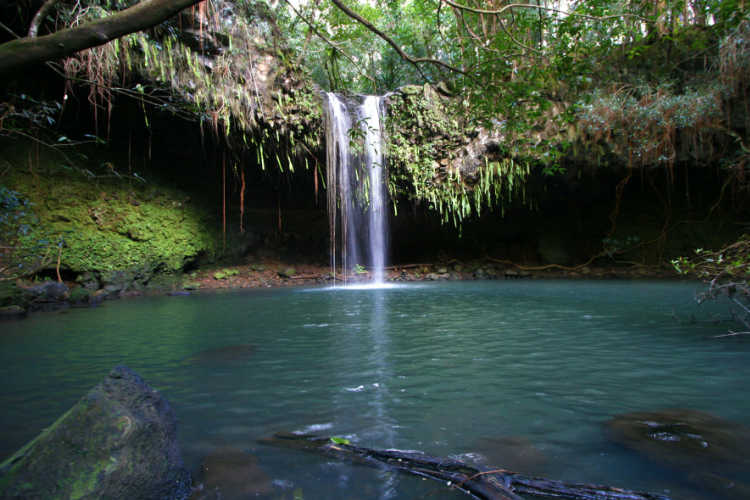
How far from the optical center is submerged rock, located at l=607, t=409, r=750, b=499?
55.8 inches

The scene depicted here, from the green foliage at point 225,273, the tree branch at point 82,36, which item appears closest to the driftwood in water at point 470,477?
the tree branch at point 82,36

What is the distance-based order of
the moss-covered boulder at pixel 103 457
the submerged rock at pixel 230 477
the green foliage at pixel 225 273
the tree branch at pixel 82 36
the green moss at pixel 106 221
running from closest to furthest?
the moss-covered boulder at pixel 103 457
the submerged rock at pixel 230 477
the tree branch at pixel 82 36
the green moss at pixel 106 221
the green foliage at pixel 225 273

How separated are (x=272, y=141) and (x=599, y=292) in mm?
8418

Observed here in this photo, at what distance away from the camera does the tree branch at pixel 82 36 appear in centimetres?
178

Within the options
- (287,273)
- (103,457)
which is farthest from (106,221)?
(103,457)

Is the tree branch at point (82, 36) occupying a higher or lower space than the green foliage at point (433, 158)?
lower

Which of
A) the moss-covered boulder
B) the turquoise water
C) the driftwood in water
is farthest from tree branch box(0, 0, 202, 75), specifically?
the driftwood in water

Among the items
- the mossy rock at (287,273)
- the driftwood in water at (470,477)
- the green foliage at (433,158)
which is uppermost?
the green foliage at (433,158)

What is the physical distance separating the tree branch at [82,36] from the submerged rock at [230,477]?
2.04 meters

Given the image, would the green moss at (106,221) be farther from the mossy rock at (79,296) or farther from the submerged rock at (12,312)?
the submerged rock at (12,312)

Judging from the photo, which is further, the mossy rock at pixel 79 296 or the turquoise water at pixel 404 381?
the mossy rock at pixel 79 296

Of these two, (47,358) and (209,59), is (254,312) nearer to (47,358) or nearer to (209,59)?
(47,358)

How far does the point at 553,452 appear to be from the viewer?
65.3 inches

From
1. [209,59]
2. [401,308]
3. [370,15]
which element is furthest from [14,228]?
[370,15]
